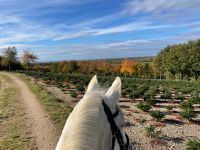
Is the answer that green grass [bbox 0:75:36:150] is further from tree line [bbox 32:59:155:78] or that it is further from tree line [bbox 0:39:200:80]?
tree line [bbox 32:59:155:78]

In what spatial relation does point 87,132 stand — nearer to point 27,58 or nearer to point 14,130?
point 14,130

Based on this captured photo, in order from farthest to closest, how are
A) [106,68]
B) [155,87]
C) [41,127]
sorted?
[106,68]
[155,87]
[41,127]

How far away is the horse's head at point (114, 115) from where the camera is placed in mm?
1934

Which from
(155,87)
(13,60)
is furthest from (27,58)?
(155,87)

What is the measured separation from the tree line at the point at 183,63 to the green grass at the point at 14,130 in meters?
43.7

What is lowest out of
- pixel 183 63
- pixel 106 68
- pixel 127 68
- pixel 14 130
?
pixel 106 68

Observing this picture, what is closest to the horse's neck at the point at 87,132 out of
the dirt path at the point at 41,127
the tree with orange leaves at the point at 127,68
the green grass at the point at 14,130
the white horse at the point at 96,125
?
the white horse at the point at 96,125

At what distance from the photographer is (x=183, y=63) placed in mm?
57469

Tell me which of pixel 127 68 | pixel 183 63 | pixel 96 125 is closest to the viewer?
pixel 96 125

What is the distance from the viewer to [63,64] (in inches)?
3558

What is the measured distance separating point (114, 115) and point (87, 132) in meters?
0.41

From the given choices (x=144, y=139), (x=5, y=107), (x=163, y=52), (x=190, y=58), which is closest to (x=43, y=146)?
(x=144, y=139)

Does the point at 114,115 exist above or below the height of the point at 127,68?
above

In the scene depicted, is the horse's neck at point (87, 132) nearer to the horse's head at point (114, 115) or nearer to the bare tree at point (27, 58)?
the horse's head at point (114, 115)
